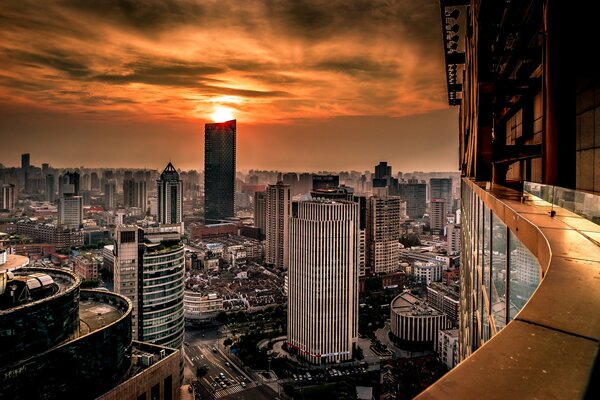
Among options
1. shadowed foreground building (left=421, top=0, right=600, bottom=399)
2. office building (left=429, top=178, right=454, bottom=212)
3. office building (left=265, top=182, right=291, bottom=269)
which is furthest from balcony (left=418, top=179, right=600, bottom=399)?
office building (left=429, top=178, right=454, bottom=212)

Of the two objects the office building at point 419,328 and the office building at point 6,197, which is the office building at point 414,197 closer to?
the office building at point 419,328

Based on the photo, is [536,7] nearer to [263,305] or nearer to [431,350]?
[431,350]

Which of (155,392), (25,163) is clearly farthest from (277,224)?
(25,163)

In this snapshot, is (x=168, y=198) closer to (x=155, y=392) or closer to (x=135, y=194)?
(x=135, y=194)

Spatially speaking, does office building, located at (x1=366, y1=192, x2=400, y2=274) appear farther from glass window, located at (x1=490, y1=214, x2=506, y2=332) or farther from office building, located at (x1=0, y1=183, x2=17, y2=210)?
office building, located at (x1=0, y1=183, x2=17, y2=210)

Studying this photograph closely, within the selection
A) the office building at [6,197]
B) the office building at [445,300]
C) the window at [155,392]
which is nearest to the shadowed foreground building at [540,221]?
the window at [155,392]

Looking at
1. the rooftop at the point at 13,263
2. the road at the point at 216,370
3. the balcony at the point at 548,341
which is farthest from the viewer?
the road at the point at 216,370

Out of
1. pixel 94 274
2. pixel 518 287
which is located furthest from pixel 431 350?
pixel 94 274
